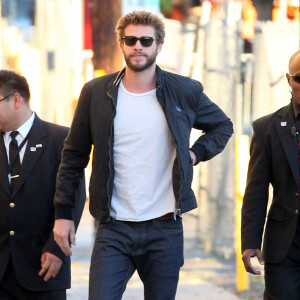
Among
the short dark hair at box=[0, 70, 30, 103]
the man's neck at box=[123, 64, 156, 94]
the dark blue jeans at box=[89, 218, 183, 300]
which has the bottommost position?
the dark blue jeans at box=[89, 218, 183, 300]

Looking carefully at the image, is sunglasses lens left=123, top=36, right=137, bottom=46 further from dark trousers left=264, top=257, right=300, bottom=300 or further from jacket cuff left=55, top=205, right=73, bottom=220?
dark trousers left=264, top=257, right=300, bottom=300

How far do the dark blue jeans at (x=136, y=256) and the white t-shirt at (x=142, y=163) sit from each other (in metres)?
0.07

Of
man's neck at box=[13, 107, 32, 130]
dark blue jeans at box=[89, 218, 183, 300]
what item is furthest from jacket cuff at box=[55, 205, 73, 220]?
man's neck at box=[13, 107, 32, 130]

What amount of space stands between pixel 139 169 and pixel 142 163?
34 millimetres

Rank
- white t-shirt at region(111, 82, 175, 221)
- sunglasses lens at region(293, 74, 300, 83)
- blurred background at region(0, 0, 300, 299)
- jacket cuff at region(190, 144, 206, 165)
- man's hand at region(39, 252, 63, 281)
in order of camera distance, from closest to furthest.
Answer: white t-shirt at region(111, 82, 175, 221) → sunglasses lens at region(293, 74, 300, 83) → jacket cuff at region(190, 144, 206, 165) → man's hand at region(39, 252, 63, 281) → blurred background at region(0, 0, 300, 299)

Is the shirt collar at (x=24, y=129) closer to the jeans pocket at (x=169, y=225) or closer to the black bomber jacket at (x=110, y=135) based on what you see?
the black bomber jacket at (x=110, y=135)

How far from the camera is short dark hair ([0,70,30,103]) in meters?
5.59

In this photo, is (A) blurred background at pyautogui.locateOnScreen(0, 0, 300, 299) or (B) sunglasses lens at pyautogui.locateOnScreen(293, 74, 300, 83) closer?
(B) sunglasses lens at pyautogui.locateOnScreen(293, 74, 300, 83)

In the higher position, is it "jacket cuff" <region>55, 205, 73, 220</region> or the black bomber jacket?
the black bomber jacket

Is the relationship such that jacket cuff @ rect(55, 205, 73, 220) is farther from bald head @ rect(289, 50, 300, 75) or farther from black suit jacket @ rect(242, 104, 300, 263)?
bald head @ rect(289, 50, 300, 75)

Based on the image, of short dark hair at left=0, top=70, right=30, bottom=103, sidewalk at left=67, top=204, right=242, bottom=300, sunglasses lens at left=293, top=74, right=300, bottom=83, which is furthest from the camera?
sidewalk at left=67, top=204, right=242, bottom=300

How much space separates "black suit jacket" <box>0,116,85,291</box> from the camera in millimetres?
5539

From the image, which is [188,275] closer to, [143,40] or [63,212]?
[63,212]

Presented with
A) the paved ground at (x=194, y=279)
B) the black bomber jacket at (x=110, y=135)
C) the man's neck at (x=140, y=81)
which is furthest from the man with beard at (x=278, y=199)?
the paved ground at (x=194, y=279)
